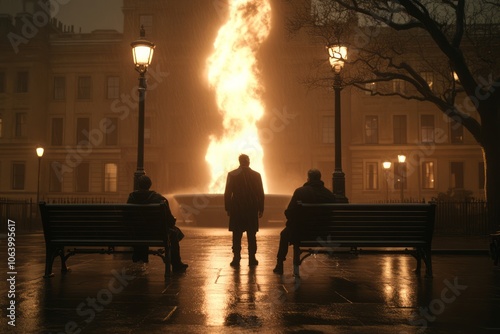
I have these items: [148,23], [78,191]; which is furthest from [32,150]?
[148,23]

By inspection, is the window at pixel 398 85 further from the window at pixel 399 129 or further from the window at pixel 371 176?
the window at pixel 371 176

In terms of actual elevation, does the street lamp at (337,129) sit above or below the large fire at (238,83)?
below

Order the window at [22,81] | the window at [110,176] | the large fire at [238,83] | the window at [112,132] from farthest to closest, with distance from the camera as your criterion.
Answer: the window at [112,132], the window at [22,81], the window at [110,176], the large fire at [238,83]

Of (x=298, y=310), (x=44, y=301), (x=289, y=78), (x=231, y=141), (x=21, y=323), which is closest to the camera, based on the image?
(x=21, y=323)

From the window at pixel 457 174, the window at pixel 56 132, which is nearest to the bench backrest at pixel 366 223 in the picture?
the window at pixel 457 174

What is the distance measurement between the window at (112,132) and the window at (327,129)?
1843 centimetres

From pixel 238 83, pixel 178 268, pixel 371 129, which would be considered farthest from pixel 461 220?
pixel 238 83

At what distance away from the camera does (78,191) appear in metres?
48.3

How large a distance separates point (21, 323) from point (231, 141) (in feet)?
134

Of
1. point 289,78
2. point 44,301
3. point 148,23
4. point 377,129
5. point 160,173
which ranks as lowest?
point 44,301

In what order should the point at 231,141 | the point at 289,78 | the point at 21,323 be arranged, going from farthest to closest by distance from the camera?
the point at 289,78
the point at 231,141
the point at 21,323

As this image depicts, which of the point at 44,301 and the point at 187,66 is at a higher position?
the point at 187,66

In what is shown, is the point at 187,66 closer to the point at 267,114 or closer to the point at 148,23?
the point at 148,23

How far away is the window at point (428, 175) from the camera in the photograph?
4545 centimetres
